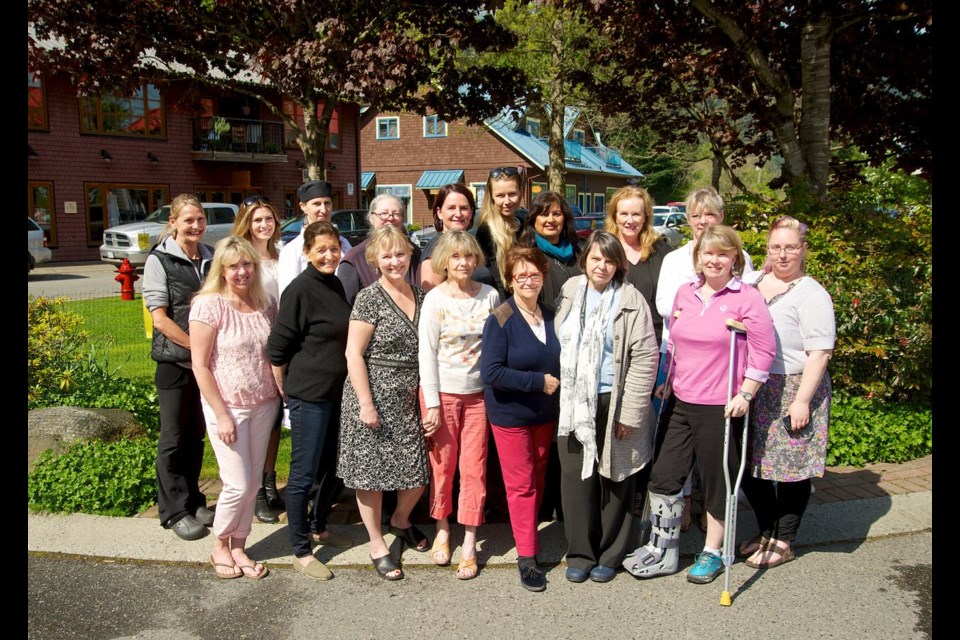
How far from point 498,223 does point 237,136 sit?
88.4ft

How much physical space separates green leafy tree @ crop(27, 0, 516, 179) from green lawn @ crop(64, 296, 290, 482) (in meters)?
3.51

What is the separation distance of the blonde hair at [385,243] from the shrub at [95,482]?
233 centimetres

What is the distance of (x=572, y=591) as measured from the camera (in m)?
3.88

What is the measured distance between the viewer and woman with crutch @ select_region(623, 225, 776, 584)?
12.4 ft

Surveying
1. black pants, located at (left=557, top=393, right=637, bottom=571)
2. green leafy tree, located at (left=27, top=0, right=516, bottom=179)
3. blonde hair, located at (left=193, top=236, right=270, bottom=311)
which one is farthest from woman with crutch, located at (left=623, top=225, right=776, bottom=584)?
green leafy tree, located at (left=27, top=0, right=516, bottom=179)

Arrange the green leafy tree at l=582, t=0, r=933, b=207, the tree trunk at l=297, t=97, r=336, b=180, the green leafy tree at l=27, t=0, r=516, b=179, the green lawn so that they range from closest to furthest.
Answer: the green lawn < the green leafy tree at l=582, t=0, r=933, b=207 < the green leafy tree at l=27, t=0, r=516, b=179 < the tree trunk at l=297, t=97, r=336, b=180

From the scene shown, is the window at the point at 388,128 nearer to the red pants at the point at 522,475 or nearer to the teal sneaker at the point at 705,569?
the red pants at the point at 522,475

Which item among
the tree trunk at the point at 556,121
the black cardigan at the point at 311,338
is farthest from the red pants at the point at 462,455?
the tree trunk at the point at 556,121

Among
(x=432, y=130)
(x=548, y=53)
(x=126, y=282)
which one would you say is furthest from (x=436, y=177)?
(x=126, y=282)

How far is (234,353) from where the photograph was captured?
157 inches

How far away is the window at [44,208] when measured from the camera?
78.8 feet

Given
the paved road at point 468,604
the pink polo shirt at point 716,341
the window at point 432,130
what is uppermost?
the window at point 432,130

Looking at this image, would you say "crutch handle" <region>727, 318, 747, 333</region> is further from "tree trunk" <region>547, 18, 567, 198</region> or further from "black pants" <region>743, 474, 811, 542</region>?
"tree trunk" <region>547, 18, 567, 198</region>
